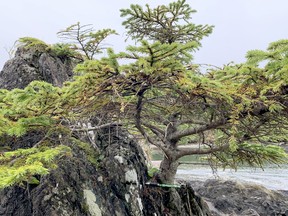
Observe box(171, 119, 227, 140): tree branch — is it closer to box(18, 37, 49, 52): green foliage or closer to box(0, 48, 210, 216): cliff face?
box(0, 48, 210, 216): cliff face

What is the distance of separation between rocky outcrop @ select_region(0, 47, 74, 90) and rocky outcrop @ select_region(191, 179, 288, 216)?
8614 millimetres

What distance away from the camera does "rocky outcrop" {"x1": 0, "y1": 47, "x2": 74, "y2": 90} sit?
7.47 meters

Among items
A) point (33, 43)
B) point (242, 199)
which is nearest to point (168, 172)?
point (33, 43)

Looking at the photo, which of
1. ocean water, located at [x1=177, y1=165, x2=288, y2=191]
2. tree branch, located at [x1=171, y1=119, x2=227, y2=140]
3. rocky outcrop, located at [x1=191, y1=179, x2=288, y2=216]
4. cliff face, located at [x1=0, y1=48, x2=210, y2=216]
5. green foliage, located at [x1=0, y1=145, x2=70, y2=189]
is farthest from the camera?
ocean water, located at [x1=177, y1=165, x2=288, y2=191]

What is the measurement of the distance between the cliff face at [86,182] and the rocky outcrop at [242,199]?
5.73 meters

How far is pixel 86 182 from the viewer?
546 centimetres

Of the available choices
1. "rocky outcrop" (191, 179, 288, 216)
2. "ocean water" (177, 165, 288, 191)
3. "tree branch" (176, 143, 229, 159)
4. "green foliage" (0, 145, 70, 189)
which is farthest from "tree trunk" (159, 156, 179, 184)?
"ocean water" (177, 165, 288, 191)

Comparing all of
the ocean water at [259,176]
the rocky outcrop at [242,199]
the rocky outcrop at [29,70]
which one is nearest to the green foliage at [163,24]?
the rocky outcrop at [29,70]

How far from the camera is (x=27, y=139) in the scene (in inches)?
221

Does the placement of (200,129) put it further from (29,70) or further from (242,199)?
(242,199)

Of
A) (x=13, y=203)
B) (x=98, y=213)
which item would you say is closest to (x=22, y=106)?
(x=13, y=203)

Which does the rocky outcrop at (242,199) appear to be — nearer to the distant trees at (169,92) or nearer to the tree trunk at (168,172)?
the tree trunk at (168,172)

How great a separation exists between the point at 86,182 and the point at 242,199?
1060 centimetres

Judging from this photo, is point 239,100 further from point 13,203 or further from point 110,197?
point 13,203
